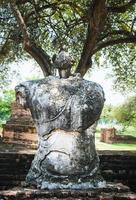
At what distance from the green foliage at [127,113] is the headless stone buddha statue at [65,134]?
3051 centimetres

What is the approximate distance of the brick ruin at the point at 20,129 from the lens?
16094 millimetres

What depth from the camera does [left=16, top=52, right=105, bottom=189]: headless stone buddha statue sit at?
195 inches

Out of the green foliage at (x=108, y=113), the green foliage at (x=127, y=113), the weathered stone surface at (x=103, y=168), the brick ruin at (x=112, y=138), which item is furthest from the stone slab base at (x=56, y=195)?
the green foliage at (x=108, y=113)

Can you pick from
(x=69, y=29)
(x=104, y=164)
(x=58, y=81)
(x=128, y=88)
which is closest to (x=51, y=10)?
(x=69, y=29)

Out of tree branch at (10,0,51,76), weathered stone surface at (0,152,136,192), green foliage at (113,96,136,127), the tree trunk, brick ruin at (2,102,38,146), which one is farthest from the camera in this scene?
green foliage at (113,96,136,127)

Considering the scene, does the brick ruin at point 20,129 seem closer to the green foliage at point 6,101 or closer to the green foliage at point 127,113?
the green foliage at point 127,113

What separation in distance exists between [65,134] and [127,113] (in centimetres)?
3138

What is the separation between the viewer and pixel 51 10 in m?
19.5

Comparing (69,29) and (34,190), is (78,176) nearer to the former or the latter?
(34,190)

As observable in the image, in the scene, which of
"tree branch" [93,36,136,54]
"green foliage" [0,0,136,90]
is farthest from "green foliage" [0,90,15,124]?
"tree branch" [93,36,136,54]

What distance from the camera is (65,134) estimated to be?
5.04 metres

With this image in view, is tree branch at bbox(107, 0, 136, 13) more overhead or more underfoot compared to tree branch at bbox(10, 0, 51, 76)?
more overhead

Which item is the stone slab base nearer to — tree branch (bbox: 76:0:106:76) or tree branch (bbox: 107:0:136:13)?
tree branch (bbox: 76:0:106:76)

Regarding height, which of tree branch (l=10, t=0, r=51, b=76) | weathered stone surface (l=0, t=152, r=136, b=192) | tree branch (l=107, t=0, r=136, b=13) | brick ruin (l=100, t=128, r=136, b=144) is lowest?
weathered stone surface (l=0, t=152, r=136, b=192)
